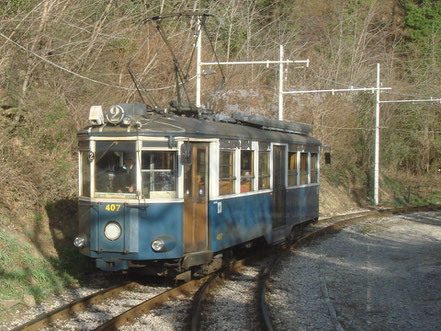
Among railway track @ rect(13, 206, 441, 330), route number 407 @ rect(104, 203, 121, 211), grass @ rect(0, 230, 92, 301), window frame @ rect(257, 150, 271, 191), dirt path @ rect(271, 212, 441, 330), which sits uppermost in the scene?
window frame @ rect(257, 150, 271, 191)

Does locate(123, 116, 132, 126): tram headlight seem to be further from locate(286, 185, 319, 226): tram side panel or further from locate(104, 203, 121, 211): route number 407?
locate(286, 185, 319, 226): tram side panel

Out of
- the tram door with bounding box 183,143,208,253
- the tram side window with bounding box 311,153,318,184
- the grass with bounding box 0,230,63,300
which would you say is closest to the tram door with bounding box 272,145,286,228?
the tram side window with bounding box 311,153,318,184

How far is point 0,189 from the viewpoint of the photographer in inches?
448

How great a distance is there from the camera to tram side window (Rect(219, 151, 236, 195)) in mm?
9758

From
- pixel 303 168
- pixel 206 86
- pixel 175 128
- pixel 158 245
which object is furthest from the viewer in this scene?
pixel 206 86

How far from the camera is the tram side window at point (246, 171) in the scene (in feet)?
34.9

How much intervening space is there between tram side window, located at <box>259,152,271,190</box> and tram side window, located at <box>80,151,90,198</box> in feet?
12.4

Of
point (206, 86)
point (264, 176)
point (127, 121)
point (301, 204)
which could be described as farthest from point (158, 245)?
point (206, 86)

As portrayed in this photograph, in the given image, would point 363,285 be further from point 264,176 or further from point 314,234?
point 314,234

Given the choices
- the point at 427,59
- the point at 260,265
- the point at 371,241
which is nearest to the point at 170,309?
the point at 260,265

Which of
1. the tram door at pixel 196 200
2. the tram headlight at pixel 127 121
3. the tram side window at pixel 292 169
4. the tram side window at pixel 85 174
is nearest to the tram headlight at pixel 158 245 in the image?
the tram door at pixel 196 200

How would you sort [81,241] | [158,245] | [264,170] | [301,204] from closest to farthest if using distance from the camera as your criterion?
[158,245]
[81,241]
[264,170]
[301,204]

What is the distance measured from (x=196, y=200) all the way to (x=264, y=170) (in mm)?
2822

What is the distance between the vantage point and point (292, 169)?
13.6m
